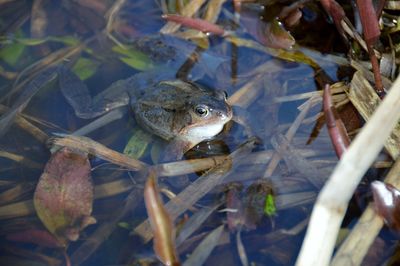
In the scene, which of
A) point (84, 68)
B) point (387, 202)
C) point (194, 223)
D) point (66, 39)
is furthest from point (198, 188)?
point (66, 39)

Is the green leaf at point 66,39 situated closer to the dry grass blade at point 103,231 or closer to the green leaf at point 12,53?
the green leaf at point 12,53

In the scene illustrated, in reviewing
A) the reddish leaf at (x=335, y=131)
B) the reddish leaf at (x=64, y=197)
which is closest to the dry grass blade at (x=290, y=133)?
the reddish leaf at (x=335, y=131)

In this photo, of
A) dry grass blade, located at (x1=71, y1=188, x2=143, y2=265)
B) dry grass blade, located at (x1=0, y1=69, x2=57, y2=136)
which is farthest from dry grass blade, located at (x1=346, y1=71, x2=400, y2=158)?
dry grass blade, located at (x1=0, y1=69, x2=57, y2=136)

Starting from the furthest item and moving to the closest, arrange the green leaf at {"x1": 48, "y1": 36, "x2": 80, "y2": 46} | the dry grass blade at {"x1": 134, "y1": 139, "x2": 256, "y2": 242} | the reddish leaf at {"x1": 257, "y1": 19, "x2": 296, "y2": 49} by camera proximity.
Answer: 1. the green leaf at {"x1": 48, "y1": 36, "x2": 80, "y2": 46}
2. the reddish leaf at {"x1": 257, "y1": 19, "x2": 296, "y2": 49}
3. the dry grass blade at {"x1": 134, "y1": 139, "x2": 256, "y2": 242}

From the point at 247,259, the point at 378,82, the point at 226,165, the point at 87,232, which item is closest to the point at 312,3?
the point at 378,82

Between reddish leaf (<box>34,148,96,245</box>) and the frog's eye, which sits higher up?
the frog's eye

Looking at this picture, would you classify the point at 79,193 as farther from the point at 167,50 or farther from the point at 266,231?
the point at 167,50

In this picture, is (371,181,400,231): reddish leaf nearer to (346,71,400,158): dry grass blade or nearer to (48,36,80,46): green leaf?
(346,71,400,158): dry grass blade
